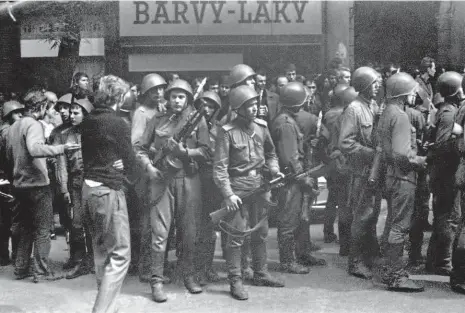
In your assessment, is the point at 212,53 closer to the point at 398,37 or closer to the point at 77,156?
the point at 398,37

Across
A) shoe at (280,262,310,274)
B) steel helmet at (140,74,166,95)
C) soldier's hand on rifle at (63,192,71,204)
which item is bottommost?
shoe at (280,262,310,274)

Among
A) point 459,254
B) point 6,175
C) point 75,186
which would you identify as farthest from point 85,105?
point 459,254

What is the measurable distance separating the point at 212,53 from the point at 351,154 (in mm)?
9422

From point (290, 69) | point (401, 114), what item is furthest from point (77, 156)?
point (290, 69)

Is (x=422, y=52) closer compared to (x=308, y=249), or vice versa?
(x=308, y=249)

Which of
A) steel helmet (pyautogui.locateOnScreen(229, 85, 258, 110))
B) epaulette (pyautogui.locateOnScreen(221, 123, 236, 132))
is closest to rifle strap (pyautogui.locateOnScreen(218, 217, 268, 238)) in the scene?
epaulette (pyautogui.locateOnScreen(221, 123, 236, 132))

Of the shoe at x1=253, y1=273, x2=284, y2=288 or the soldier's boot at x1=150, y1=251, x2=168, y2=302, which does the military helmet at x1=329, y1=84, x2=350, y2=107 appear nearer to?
the shoe at x1=253, y1=273, x2=284, y2=288

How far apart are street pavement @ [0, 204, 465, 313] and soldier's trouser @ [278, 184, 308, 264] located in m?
0.25

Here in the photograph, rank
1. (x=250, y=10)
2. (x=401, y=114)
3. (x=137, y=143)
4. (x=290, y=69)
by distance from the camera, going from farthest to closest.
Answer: (x=250, y=10) → (x=290, y=69) → (x=137, y=143) → (x=401, y=114)

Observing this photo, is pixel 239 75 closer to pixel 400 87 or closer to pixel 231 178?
pixel 231 178

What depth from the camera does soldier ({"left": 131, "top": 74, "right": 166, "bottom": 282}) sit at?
742cm

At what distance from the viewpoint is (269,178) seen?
764cm

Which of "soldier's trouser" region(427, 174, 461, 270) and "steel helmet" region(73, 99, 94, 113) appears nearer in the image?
"soldier's trouser" region(427, 174, 461, 270)

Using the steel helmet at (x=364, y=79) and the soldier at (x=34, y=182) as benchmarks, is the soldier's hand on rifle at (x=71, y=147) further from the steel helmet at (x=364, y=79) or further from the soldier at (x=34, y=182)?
the steel helmet at (x=364, y=79)
